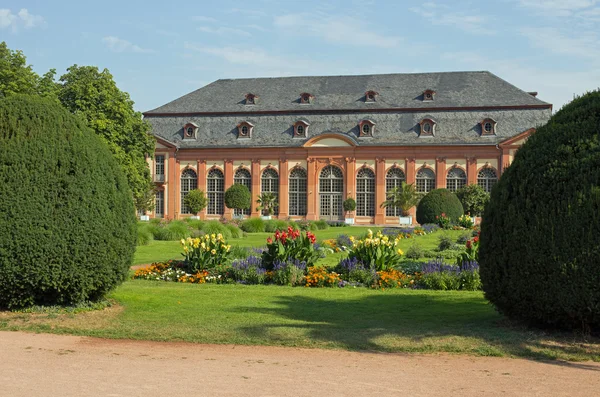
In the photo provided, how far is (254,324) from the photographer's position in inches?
348

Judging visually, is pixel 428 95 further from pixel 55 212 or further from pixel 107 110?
pixel 55 212

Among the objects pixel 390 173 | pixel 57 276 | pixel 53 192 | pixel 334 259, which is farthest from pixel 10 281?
pixel 390 173

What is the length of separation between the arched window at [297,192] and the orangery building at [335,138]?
7 centimetres

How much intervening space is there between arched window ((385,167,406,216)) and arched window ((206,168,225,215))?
1245cm

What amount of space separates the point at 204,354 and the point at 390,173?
149 feet

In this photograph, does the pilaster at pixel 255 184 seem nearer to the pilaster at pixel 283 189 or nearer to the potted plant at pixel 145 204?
the pilaster at pixel 283 189

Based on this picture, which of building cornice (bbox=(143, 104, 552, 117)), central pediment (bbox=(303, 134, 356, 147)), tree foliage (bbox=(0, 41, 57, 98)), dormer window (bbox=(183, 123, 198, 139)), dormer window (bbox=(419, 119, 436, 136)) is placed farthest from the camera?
dormer window (bbox=(183, 123, 198, 139))

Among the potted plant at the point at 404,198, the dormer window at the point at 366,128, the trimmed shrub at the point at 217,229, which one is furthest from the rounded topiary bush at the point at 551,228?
the dormer window at the point at 366,128

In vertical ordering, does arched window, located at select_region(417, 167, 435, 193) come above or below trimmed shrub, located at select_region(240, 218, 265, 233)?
above

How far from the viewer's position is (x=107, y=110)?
39750mm

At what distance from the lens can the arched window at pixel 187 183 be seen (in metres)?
55.2

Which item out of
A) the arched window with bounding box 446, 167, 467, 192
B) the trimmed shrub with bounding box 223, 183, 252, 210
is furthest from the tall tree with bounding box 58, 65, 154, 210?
the arched window with bounding box 446, 167, 467, 192

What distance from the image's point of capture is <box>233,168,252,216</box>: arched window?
54.0 meters

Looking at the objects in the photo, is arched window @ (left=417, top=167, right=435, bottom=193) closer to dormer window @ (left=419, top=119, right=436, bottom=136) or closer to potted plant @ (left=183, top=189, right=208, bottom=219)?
dormer window @ (left=419, top=119, right=436, bottom=136)
